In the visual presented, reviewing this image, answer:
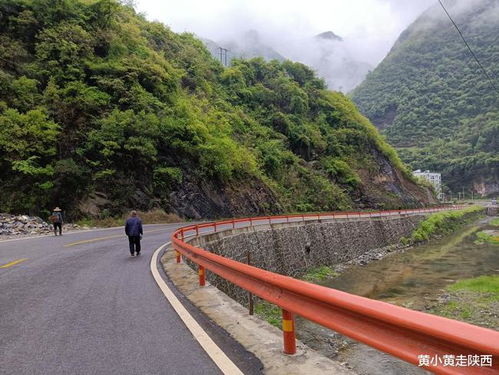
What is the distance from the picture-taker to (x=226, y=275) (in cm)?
583

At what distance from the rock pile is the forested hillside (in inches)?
119

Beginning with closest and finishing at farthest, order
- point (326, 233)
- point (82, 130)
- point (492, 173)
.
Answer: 1. point (82, 130)
2. point (326, 233)
3. point (492, 173)

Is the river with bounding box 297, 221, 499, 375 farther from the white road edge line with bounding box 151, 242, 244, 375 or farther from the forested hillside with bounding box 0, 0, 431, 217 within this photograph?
the forested hillside with bounding box 0, 0, 431, 217

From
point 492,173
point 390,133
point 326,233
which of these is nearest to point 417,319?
point 326,233

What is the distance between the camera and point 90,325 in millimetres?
5223

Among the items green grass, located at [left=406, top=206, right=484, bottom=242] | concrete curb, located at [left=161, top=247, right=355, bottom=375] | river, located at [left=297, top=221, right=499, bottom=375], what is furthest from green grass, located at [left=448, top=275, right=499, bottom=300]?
green grass, located at [left=406, top=206, right=484, bottom=242]

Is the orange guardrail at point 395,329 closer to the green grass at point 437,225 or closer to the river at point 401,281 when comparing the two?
the river at point 401,281

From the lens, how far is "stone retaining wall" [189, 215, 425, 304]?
17.4 m

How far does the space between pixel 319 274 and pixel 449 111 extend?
151 meters

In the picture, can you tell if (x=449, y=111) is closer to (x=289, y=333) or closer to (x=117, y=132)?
(x=117, y=132)

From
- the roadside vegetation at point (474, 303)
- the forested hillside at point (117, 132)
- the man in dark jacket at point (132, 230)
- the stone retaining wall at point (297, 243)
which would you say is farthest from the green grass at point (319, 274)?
the man in dark jacket at point (132, 230)

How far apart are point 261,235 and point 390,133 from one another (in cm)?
14791

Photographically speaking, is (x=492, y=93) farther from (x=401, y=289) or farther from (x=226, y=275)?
(x=226, y=275)

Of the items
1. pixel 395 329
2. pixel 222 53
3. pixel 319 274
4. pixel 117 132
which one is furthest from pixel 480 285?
pixel 222 53
